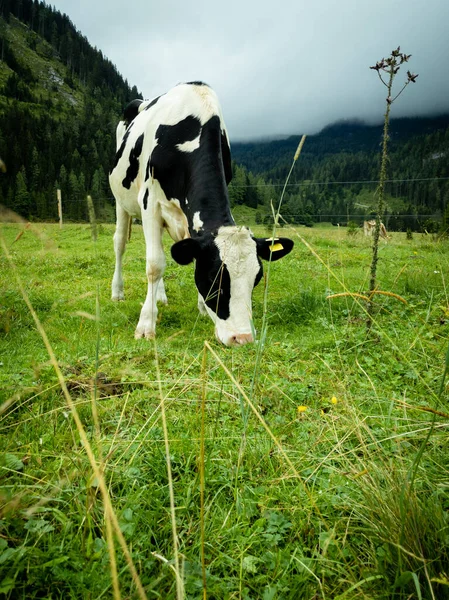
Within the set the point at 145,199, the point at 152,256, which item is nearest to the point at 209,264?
the point at 152,256

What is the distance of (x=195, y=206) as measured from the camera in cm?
489

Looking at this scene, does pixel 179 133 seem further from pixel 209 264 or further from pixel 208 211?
pixel 209 264

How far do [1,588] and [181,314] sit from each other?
17.4 ft

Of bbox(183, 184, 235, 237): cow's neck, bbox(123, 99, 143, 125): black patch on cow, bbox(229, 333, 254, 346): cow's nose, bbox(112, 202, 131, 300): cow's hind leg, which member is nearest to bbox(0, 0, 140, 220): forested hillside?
bbox(112, 202, 131, 300): cow's hind leg

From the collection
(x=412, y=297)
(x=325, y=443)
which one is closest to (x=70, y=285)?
(x=412, y=297)

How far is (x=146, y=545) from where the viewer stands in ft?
4.48

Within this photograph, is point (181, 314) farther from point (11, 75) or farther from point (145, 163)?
point (11, 75)

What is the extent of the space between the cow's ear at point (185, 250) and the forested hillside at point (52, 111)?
4.49 metres

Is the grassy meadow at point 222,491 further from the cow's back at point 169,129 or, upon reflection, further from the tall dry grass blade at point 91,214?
the cow's back at point 169,129

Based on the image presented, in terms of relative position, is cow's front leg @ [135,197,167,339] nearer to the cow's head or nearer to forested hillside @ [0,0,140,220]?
the cow's head

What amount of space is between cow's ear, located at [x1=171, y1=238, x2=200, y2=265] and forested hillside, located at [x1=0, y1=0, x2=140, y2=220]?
4.49 metres

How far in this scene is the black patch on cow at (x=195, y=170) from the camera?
4.83m

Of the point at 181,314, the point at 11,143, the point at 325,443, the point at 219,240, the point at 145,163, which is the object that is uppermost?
the point at 11,143

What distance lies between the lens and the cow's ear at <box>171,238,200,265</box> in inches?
165
